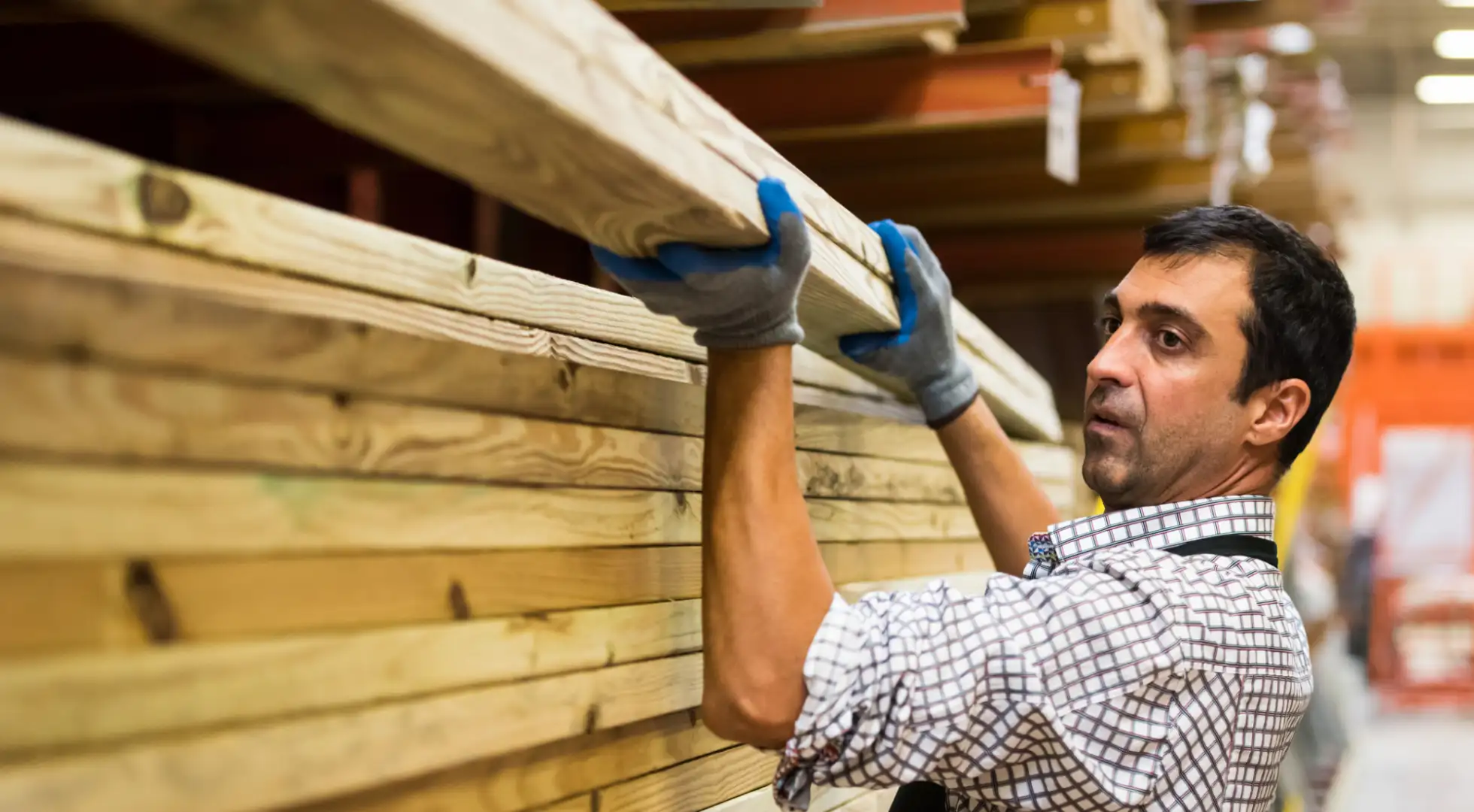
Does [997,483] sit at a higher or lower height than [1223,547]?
higher

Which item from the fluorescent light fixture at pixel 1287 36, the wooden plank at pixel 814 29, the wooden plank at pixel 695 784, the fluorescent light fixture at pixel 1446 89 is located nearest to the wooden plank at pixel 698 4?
the wooden plank at pixel 814 29

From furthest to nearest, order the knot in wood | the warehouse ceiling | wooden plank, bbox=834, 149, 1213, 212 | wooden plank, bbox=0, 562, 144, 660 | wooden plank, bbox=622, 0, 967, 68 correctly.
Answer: the warehouse ceiling
wooden plank, bbox=834, 149, 1213, 212
wooden plank, bbox=622, 0, 967, 68
the knot in wood
wooden plank, bbox=0, 562, 144, 660

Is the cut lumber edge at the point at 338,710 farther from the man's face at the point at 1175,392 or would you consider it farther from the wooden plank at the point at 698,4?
the wooden plank at the point at 698,4

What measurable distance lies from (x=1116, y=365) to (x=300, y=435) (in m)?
1.49

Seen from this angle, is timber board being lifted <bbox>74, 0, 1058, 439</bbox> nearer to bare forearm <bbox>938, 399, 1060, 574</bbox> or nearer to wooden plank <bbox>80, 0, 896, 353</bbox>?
wooden plank <bbox>80, 0, 896, 353</bbox>

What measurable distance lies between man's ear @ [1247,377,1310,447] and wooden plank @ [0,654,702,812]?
1202 mm

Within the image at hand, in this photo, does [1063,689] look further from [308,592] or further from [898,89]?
[898,89]

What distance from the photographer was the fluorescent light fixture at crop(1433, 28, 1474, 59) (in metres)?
18.0

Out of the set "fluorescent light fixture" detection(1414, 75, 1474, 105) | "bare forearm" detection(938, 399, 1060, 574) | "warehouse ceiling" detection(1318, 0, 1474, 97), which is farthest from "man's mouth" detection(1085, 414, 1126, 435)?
"fluorescent light fixture" detection(1414, 75, 1474, 105)

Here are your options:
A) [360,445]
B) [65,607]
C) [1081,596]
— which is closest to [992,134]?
[1081,596]

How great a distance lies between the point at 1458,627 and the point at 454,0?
15361 millimetres

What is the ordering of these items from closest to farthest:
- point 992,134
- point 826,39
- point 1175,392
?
point 1175,392 → point 826,39 → point 992,134

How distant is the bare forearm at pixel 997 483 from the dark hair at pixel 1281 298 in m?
0.58

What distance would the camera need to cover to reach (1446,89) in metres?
19.7
